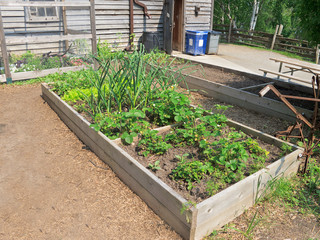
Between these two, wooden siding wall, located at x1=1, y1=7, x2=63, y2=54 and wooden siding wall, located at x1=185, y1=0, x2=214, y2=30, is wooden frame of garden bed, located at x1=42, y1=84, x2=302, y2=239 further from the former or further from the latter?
wooden siding wall, located at x1=185, y1=0, x2=214, y2=30

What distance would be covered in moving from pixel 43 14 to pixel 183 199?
249 inches

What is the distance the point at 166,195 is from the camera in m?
2.50

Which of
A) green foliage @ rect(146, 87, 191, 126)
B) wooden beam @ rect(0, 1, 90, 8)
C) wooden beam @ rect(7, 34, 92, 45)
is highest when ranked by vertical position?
wooden beam @ rect(0, 1, 90, 8)

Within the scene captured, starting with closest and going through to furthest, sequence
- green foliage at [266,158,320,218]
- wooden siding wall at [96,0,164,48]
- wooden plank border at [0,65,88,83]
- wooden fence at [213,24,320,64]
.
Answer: green foliage at [266,158,320,218], wooden plank border at [0,65,88,83], wooden siding wall at [96,0,164,48], wooden fence at [213,24,320,64]

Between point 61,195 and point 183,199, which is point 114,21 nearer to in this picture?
point 61,195

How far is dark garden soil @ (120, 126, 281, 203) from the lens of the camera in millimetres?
2629

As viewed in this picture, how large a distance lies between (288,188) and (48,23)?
21.4ft

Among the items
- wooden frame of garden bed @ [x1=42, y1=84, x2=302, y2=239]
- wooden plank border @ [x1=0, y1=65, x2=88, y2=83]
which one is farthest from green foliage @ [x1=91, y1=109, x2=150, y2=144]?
wooden plank border @ [x1=0, y1=65, x2=88, y2=83]

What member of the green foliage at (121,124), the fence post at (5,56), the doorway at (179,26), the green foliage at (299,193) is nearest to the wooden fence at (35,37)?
the fence post at (5,56)

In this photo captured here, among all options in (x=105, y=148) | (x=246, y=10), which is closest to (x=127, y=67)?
(x=105, y=148)

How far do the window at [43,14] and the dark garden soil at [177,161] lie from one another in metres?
4.98

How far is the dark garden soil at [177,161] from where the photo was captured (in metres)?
2.63

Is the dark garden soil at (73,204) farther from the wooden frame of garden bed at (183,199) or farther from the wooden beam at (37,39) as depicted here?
the wooden beam at (37,39)

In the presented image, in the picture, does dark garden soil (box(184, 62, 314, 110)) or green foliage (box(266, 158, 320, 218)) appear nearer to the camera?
green foliage (box(266, 158, 320, 218))
